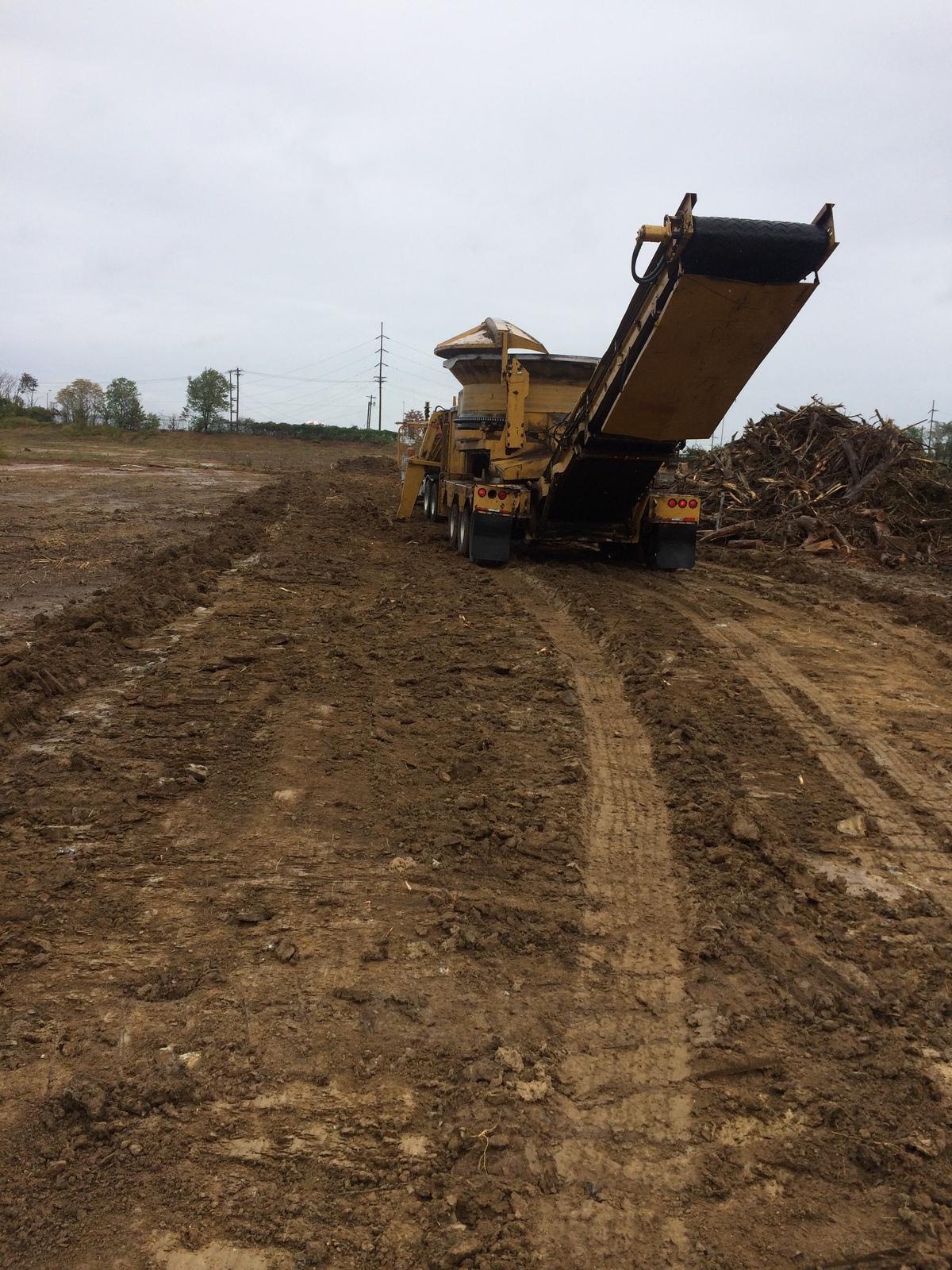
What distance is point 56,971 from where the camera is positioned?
3086mm

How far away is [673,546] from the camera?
1205 centimetres

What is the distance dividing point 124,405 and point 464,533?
59.6 meters

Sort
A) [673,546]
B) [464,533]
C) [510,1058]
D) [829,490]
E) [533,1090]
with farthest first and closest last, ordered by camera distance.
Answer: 1. [829,490]
2. [464,533]
3. [673,546]
4. [510,1058]
5. [533,1090]

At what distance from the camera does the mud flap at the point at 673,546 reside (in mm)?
11984

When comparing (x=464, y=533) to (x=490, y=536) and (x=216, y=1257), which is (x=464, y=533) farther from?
(x=216, y=1257)

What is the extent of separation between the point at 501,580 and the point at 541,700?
4915mm

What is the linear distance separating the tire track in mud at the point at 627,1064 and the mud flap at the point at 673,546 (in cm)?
755

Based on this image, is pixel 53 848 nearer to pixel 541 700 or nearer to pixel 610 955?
pixel 610 955

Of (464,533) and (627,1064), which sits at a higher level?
(464,533)

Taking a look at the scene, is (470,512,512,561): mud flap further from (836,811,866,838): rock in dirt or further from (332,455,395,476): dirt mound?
(332,455,395,476): dirt mound

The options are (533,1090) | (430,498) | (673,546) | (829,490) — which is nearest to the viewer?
(533,1090)

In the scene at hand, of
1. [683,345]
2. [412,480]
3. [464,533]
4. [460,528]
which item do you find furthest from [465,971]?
[412,480]

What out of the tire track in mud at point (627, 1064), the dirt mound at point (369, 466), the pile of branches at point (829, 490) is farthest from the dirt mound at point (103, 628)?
the dirt mound at point (369, 466)

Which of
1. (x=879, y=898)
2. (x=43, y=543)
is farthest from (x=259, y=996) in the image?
(x=43, y=543)
